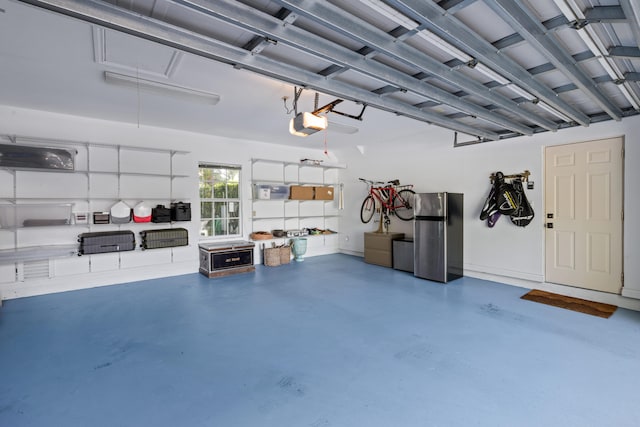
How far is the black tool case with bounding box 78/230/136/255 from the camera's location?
4.68 m

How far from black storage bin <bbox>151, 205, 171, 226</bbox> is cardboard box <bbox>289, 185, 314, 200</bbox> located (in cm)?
274

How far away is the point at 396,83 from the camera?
263cm

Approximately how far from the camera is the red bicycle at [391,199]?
6.75m

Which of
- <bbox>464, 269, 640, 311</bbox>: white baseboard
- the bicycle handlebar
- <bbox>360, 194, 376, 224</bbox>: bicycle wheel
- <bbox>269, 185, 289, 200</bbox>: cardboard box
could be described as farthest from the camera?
<bbox>360, 194, 376, 224</bbox>: bicycle wheel

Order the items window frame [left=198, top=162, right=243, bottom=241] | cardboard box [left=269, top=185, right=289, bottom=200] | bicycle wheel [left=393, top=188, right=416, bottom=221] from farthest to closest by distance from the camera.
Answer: cardboard box [left=269, top=185, right=289, bottom=200], bicycle wheel [left=393, top=188, right=416, bottom=221], window frame [left=198, top=162, right=243, bottom=241]

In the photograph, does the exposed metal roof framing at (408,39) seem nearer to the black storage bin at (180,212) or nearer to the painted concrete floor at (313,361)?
the painted concrete floor at (313,361)

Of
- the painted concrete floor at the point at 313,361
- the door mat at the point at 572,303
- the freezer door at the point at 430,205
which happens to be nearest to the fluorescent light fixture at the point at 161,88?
the painted concrete floor at the point at 313,361

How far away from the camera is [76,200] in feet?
16.1

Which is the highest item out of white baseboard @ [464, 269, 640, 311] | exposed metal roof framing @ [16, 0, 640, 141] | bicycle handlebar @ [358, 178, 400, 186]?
exposed metal roof framing @ [16, 0, 640, 141]

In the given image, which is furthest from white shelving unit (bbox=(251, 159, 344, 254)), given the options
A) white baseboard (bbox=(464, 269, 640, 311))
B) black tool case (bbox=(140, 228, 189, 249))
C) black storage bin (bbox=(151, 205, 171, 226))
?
white baseboard (bbox=(464, 269, 640, 311))

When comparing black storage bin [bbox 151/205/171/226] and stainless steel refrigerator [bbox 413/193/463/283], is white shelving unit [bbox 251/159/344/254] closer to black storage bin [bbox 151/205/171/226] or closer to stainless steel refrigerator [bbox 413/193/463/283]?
black storage bin [bbox 151/205/171/226]

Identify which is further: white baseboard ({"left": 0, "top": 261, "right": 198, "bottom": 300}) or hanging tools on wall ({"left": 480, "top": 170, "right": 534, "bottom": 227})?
hanging tools on wall ({"left": 480, "top": 170, "right": 534, "bottom": 227})

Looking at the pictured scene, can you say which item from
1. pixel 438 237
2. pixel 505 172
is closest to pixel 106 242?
pixel 438 237

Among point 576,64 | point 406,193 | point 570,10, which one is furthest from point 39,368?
point 406,193
